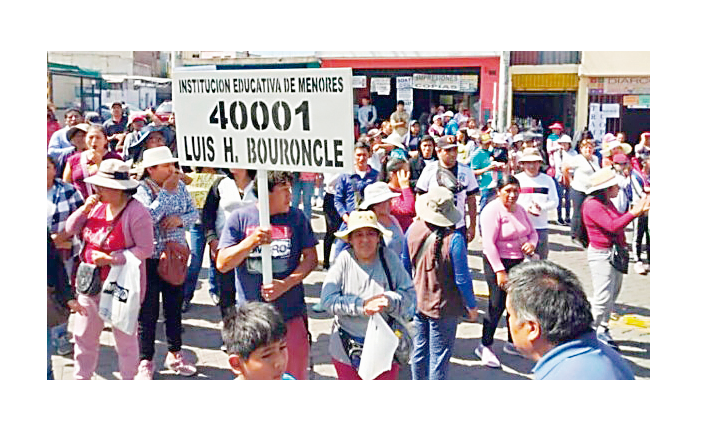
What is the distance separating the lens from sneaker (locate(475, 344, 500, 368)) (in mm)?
6082

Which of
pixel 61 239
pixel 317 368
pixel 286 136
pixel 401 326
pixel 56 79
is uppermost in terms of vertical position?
pixel 56 79

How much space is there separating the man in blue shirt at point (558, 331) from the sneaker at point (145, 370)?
10.1ft

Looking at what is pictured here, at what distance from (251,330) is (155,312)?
7.36ft

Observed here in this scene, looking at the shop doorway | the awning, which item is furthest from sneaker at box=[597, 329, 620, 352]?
the shop doorway

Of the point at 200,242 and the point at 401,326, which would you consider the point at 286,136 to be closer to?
the point at 401,326

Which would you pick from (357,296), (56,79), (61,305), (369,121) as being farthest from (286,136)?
(369,121)

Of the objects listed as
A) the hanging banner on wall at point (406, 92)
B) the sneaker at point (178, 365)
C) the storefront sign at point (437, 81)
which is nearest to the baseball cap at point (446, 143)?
the sneaker at point (178, 365)

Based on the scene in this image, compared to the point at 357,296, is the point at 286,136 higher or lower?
higher

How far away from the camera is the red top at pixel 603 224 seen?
6.28m

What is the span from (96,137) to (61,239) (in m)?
1.85

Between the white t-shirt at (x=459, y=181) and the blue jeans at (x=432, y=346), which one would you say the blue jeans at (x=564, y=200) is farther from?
the blue jeans at (x=432, y=346)

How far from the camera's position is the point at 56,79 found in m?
13.2
